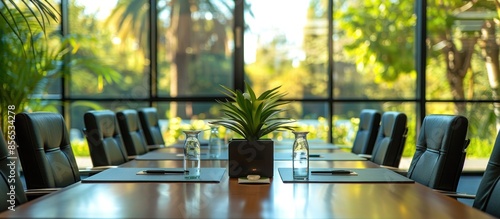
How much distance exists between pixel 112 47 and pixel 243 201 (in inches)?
206

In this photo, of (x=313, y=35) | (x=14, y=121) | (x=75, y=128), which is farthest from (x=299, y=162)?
(x=75, y=128)

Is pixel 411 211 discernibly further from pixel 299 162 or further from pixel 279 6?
pixel 279 6

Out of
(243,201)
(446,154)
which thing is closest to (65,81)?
(446,154)

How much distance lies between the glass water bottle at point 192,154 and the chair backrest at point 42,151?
69 cm

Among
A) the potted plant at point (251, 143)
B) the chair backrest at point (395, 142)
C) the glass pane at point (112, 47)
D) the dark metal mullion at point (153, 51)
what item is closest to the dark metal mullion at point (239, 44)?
the dark metal mullion at point (153, 51)

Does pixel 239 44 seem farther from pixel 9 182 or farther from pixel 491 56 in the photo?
pixel 9 182

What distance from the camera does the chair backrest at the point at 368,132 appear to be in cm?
455

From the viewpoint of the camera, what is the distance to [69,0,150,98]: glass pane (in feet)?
22.3

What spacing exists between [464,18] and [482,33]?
0.28 metres

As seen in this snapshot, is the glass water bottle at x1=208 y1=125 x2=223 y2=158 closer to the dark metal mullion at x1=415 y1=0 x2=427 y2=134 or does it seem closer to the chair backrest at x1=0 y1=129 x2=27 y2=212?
the chair backrest at x1=0 y1=129 x2=27 y2=212

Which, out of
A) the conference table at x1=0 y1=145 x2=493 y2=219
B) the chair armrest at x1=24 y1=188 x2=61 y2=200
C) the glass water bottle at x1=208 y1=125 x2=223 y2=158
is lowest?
the chair armrest at x1=24 y1=188 x2=61 y2=200

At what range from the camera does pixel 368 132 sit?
460 centimetres

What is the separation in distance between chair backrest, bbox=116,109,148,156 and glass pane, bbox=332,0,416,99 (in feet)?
9.17

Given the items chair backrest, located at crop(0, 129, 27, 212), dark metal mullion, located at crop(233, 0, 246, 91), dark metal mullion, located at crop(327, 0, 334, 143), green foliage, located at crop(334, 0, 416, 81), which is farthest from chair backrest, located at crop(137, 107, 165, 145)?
chair backrest, located at crop(0, 129, 27, 212)
